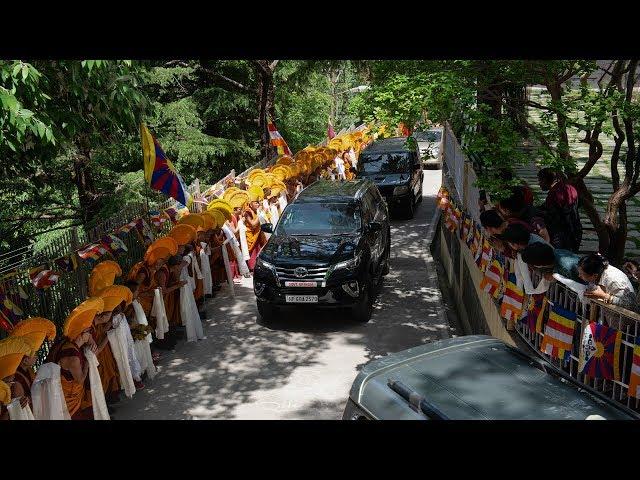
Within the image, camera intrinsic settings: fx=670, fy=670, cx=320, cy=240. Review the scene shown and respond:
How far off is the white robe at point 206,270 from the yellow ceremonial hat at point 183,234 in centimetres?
73

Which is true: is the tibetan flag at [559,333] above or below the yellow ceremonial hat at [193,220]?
below

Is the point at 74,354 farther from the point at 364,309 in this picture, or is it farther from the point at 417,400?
the point at 364,309

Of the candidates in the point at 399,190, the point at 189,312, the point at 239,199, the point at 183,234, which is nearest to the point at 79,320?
the point at 189,312

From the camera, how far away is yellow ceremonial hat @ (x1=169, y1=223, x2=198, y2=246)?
418 inches

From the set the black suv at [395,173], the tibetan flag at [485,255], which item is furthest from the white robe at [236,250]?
the black suv at [395,173]

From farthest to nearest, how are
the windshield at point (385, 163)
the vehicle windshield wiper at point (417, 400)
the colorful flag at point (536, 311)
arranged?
the windshield at point (385, 163)
the colorful flag at point (536, 311)
the vehicle windshield wiper at point (417, 400)

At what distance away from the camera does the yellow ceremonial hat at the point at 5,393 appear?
5.68m

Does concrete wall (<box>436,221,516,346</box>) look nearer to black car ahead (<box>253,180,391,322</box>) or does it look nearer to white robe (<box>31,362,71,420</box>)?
black car ahead (<box>253,180,391,322</box>)

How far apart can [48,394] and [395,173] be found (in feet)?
44.0

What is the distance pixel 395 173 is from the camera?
61.2ft

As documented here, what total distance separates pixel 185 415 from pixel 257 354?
1.95 m

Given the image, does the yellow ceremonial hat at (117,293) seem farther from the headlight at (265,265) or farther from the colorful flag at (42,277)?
the headlight at (265,265)

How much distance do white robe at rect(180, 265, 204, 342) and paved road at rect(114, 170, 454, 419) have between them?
164mm

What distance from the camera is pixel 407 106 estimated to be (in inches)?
346
